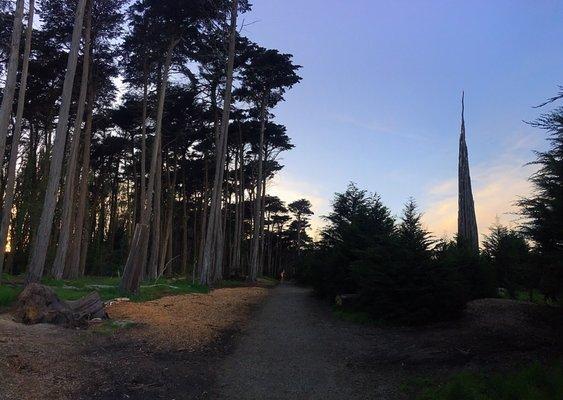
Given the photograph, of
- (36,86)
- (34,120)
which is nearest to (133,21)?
(36,86)

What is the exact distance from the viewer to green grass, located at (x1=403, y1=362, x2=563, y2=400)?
5.29m

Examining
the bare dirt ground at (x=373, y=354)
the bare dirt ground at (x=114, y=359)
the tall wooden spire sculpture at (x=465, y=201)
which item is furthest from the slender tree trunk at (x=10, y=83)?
the tall wooden spire sculpture at (x=465, y=201)

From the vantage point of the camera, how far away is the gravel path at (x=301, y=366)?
261 inches

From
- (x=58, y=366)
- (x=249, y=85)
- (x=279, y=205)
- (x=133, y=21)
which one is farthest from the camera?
(x=279, y=205)

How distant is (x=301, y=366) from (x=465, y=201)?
14.9m

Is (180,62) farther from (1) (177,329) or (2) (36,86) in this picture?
(1) (177,329)

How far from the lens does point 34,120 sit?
29.4m

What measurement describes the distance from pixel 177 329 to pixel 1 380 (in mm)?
5168

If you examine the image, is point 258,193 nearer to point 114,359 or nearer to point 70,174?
point 70,174

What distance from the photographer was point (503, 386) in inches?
220

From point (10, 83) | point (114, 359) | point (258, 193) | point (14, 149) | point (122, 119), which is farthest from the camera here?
point (258, 193)

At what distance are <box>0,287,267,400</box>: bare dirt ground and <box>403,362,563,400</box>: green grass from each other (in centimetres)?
310

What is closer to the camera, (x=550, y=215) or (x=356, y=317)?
(x=550, y=215)

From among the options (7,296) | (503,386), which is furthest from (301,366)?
(7,296)
